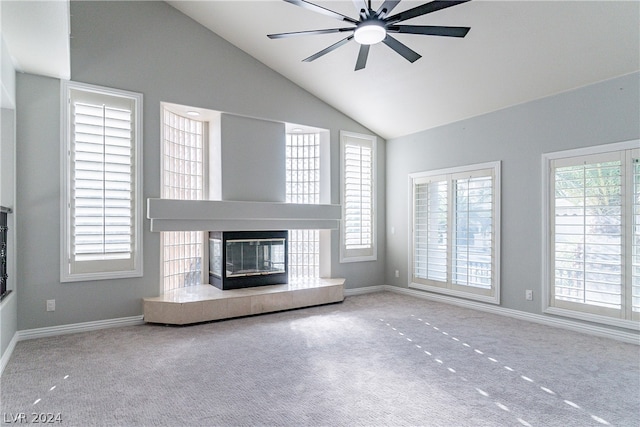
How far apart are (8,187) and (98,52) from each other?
1.84 m

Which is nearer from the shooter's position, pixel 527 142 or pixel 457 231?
pixel 527 142

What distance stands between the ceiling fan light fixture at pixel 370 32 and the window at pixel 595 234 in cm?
286

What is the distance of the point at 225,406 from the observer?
255 cm

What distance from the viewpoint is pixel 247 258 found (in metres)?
5.39

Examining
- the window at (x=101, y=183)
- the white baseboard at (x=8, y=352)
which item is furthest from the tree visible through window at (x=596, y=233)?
the white baseboard at (x=8, y=352)

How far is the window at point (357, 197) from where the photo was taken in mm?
6426

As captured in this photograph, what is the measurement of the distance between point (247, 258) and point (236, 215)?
689mm

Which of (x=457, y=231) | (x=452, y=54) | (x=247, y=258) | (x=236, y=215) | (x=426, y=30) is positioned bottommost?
(x=247, y=258)

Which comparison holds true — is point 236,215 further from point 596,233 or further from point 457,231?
point 596,233

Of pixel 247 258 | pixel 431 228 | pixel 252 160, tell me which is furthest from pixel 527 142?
pixel 247 258

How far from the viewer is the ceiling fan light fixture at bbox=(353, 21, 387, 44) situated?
9.55 feet

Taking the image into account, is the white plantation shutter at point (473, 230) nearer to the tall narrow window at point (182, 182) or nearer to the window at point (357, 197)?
the window at point (357, 197)

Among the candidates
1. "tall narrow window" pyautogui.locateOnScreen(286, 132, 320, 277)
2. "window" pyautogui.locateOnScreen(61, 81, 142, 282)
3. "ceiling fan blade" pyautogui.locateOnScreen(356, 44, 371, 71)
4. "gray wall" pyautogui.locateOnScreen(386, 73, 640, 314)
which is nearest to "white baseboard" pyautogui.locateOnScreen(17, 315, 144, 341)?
"window" pyautogui.locateOnScreen(61, 81, 142, 282)

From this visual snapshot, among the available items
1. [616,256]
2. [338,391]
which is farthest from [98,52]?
[616,256]
